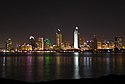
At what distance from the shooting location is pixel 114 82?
17.3 meters

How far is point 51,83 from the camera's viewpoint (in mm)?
17844

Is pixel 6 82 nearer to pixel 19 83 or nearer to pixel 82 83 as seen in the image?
pixel 19 83

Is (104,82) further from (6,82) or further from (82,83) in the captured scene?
(6,82)

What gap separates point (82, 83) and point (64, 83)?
44.3 inches

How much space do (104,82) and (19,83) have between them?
16.9 ft

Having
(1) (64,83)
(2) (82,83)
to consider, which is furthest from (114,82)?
(1) (64,83)

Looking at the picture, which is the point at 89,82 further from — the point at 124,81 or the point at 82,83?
the point at 124,81

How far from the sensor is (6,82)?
58.1ft

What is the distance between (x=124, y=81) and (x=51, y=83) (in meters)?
4.44

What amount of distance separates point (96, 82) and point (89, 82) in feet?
1.70

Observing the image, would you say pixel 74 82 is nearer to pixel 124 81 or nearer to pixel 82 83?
pixel 82 83

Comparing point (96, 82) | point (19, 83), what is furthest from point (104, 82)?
point (19, 83)

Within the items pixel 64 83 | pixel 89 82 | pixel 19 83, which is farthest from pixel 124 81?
pixel 19 83

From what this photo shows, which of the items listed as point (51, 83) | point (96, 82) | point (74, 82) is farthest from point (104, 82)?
point (51, 83)
